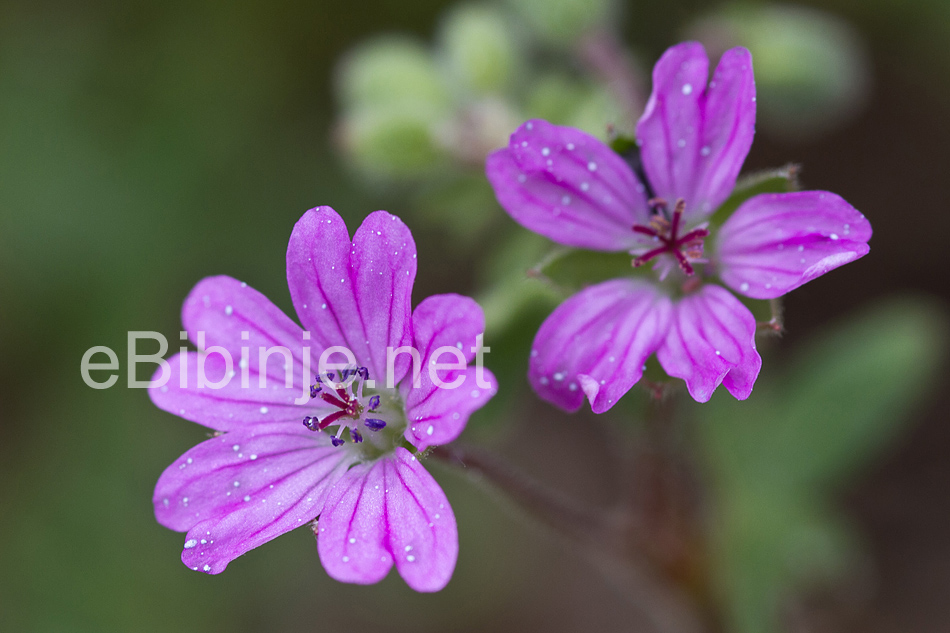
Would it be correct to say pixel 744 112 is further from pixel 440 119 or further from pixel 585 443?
pixel 585 443

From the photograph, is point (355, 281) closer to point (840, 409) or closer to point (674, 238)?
point (674, 238)

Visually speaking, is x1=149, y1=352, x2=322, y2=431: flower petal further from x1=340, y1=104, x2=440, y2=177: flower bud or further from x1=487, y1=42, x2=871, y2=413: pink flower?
x1=340, y1=104, x2=440, y2=177: flower bud

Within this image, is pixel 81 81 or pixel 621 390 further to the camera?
pixel 81 81

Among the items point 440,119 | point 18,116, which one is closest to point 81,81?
point 18,116

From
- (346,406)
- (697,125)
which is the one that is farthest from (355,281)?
(697,125)

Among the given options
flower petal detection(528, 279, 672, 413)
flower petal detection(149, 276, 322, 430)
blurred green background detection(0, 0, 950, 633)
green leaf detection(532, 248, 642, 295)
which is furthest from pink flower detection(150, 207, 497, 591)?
blurred green background detection(0, 0, 950, 633)

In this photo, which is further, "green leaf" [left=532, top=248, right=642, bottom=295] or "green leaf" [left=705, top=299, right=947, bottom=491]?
"green leaf" [left=705, top=299, right=947, bottom=491]

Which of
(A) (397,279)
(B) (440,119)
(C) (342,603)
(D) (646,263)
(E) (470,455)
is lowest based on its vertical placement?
(C) (342,603)
